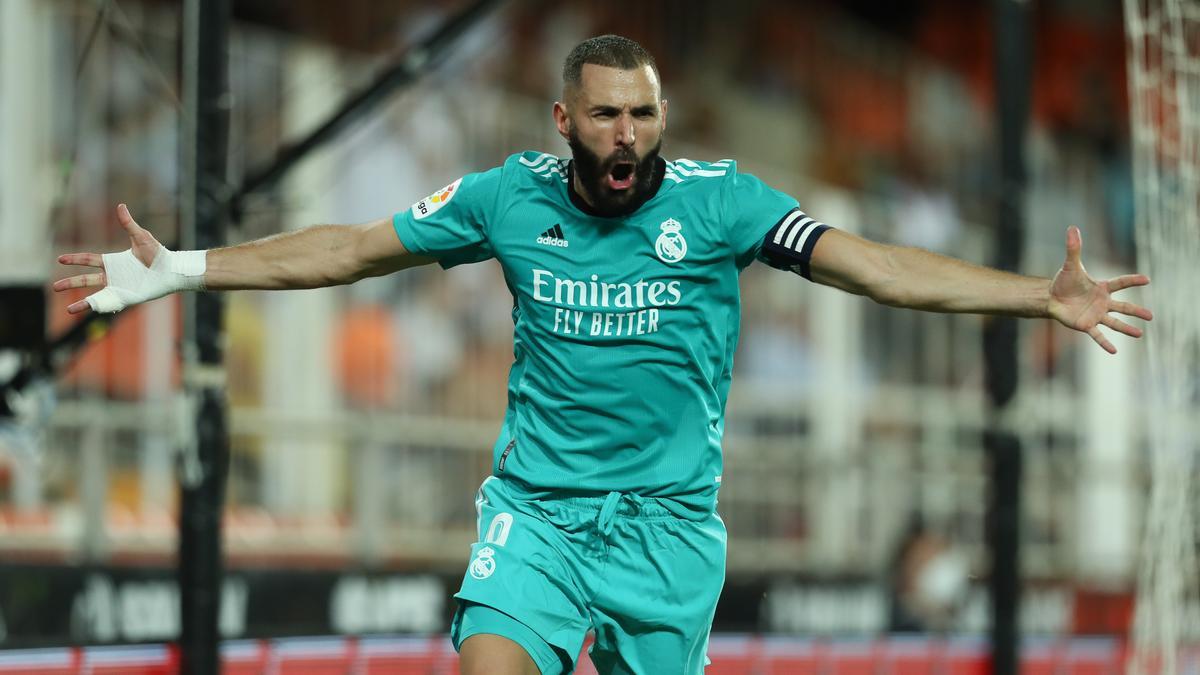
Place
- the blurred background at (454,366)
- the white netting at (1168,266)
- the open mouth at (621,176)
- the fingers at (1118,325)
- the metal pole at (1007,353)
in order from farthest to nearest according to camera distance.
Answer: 1. the metal pole at (1007,353)
2. the white netting at (1168,266)
3. the blurred background at (454,366)
4. the open mouth at (621,176)
5. the fingers at (1118,325)

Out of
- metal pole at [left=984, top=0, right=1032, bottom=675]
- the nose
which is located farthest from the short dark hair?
metal pole at [left=984, top=0, right=1032, bottom=675]

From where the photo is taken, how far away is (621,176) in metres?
4.63

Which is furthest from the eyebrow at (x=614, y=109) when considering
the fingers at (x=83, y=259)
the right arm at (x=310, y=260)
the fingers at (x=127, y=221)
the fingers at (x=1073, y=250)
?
the fingers at (x=83, y=259)

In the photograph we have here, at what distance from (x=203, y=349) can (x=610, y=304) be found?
2.44 meters

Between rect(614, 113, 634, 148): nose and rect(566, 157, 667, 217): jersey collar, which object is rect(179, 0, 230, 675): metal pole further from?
rect(614, 113, 634, 148): nose

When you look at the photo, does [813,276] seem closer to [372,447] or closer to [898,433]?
[372,447]

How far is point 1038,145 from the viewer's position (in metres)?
17.7

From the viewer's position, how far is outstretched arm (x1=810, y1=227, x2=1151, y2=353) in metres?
4.47

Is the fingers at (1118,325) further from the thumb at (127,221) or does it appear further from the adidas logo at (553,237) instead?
the thumb at (127,221)

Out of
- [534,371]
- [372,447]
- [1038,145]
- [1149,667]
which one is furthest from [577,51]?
[1038,145]

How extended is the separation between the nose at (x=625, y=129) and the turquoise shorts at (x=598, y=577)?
90 centimetres

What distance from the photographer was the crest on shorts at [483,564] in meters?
4.52

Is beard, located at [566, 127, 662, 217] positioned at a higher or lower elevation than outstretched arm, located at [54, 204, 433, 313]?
higher

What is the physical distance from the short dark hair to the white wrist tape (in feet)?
3.63
